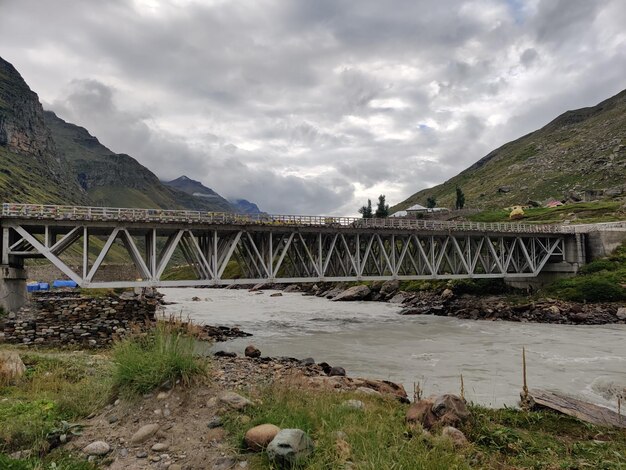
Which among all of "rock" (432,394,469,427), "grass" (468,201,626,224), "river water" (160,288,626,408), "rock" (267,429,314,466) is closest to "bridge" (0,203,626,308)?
"river water" (160,288,626,408)

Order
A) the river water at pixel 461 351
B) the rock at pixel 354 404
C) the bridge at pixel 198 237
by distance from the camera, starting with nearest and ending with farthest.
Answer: the rock at pixel 354 404 < the river water at pixel 461 351 < the bridge at pixel 198 237

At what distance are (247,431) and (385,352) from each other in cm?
2159

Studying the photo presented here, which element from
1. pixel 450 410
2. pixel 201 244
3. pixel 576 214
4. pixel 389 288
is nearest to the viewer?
pixel 450 410

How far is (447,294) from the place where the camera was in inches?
2517

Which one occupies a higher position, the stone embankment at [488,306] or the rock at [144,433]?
the rock at [144,433]

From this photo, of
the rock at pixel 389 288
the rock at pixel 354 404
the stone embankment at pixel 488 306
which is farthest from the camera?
the rock at pixel 389 288

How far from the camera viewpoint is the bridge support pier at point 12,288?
27.0 m

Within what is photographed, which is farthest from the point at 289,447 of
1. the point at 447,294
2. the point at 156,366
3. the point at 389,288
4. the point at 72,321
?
the point at 389,288

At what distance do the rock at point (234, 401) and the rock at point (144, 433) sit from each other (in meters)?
1.44

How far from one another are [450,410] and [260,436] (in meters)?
4.72

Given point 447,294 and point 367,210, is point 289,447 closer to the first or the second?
point 447,294

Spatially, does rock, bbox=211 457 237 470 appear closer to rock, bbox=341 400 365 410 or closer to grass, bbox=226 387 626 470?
grass, bbox=226 387 626 470

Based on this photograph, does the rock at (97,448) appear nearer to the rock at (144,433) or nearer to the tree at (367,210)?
the rock at (144,433)

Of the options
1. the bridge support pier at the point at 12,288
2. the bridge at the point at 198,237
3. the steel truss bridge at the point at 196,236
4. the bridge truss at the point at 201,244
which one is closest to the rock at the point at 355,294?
the bridge at the point at 198,237
